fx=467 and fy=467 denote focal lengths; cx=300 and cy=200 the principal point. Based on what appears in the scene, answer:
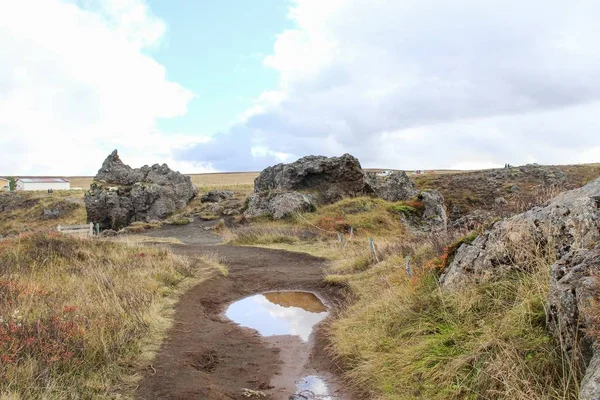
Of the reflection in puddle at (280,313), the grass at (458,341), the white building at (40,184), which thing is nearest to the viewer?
the grass at (458,341)

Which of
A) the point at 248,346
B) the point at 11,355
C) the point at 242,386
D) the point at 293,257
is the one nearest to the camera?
the point at 11,355

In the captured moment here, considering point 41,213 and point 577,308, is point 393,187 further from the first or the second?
point 41,213

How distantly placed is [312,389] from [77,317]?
3.80m

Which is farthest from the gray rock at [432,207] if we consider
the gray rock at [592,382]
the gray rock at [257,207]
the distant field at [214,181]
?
the distant field at [214,181]

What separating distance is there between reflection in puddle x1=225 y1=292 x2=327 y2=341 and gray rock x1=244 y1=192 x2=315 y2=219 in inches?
688

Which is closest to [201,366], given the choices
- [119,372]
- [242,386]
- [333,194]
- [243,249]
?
[242,386]

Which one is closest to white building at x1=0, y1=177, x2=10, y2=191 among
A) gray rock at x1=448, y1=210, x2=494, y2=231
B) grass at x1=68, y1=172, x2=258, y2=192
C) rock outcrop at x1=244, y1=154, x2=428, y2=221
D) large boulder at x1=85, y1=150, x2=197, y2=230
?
grass at x1=68, y1=172, x2=258, y2=192

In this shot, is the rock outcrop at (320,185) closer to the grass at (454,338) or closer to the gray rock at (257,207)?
the gray rock at (257,207)

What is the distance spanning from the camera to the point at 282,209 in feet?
100

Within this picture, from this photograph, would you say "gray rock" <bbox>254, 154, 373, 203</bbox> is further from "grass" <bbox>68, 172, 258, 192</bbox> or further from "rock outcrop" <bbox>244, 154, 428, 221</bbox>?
"grass" <bbox>68, 172, 258, 192</bbox>

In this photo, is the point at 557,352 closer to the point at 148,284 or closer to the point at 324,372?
the point at 324,372

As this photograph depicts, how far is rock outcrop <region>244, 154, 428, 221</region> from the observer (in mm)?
32250

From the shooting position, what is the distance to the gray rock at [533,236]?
6.12m

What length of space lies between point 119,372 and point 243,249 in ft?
51.0
